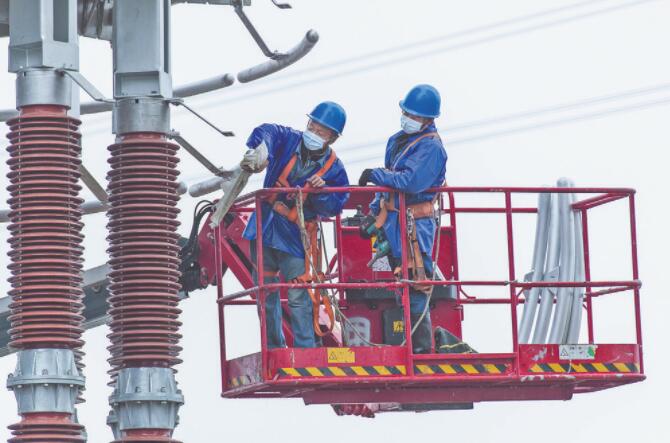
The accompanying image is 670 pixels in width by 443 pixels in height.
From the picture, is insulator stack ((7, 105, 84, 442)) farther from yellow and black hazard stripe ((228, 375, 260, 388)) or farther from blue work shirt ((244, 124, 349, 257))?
blue work shirt ((244, 124, 349, 257))

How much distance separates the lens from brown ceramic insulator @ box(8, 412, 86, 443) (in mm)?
17062

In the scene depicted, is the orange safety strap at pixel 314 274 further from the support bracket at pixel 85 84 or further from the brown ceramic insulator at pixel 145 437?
the support bracket at pixel 85 84

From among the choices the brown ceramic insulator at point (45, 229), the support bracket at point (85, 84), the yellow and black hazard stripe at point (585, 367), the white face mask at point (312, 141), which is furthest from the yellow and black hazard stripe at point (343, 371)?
the support bracket at point (85, 84)

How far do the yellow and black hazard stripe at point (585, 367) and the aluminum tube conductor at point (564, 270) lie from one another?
2.23 ft

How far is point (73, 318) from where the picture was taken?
57.4 ft

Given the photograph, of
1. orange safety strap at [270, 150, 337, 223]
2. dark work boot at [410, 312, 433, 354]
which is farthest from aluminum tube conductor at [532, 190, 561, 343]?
orange safety strap at [270, 150, 337, 223]

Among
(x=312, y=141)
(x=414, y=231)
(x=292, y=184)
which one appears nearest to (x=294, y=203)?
(x=292, y=184)

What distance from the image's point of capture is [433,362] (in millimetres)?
18594

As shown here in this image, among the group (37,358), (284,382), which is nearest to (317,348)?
(284,382)

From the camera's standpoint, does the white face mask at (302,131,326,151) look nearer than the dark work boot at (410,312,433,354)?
No

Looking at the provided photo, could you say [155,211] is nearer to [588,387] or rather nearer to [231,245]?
[231,245]

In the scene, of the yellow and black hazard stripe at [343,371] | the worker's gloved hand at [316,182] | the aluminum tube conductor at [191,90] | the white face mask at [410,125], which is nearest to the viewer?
the yellow and black hazard stripe at [343,371]

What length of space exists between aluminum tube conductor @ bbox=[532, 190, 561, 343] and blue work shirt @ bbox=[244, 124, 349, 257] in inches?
102

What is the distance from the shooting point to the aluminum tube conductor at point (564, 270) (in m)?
19.8
